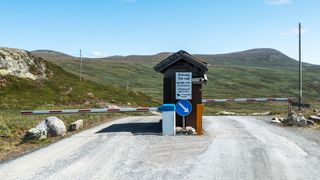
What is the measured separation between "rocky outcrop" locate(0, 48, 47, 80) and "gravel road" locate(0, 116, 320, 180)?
23.7m

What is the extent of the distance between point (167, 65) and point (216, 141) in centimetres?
502

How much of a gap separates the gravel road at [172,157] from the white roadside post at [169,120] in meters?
0.64

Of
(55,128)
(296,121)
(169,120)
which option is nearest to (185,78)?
(169,120)

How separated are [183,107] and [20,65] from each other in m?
26.9

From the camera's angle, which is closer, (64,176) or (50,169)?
(64,176)

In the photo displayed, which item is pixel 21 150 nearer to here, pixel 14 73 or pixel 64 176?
pixel 64 176

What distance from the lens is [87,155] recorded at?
50.8 ft

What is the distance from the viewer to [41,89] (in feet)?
136

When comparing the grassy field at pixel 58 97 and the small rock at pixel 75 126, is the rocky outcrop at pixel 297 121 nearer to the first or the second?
the grassy field at pixel 58 97

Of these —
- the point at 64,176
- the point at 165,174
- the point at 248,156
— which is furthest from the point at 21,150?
the point at 248,156

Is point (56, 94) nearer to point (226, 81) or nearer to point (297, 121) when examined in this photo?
point (297, 121)

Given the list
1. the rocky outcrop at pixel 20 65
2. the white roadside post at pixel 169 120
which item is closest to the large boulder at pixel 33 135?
the white roadside post at pixel 169 120

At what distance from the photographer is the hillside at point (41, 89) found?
37812 millimetres

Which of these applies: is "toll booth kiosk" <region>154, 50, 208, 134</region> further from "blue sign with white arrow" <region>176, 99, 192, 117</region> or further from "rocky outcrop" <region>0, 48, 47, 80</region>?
"rocky outcrop" <region>0, 48, 47, 80</region>
